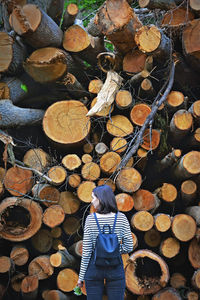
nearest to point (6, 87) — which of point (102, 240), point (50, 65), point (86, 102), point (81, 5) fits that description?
point (50, 65)

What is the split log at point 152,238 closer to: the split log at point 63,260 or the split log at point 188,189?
the split log at point 188,189

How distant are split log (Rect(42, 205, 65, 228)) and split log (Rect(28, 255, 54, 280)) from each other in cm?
44

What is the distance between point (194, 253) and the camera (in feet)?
10.2

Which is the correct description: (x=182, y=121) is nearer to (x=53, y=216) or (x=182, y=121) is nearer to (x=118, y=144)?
(x=118, y=144)

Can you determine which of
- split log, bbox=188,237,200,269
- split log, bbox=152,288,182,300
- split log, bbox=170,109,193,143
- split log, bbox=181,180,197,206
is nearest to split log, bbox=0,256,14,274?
split log, bbox=152,288,182,300

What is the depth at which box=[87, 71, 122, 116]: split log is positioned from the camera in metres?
3.44

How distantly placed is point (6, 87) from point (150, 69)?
188 centimetres

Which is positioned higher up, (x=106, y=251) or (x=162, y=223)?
(x=106, y=251)

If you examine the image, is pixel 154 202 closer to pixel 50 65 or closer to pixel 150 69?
pixel 150 69

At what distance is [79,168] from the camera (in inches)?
135

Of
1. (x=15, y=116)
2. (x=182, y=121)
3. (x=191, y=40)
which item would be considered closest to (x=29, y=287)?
(x=15, y=116)

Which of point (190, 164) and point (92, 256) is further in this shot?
point (190, 164)

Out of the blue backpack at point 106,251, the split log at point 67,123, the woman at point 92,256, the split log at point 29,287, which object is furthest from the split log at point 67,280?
the split log at point 67,123

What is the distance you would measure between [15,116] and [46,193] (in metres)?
1.06
